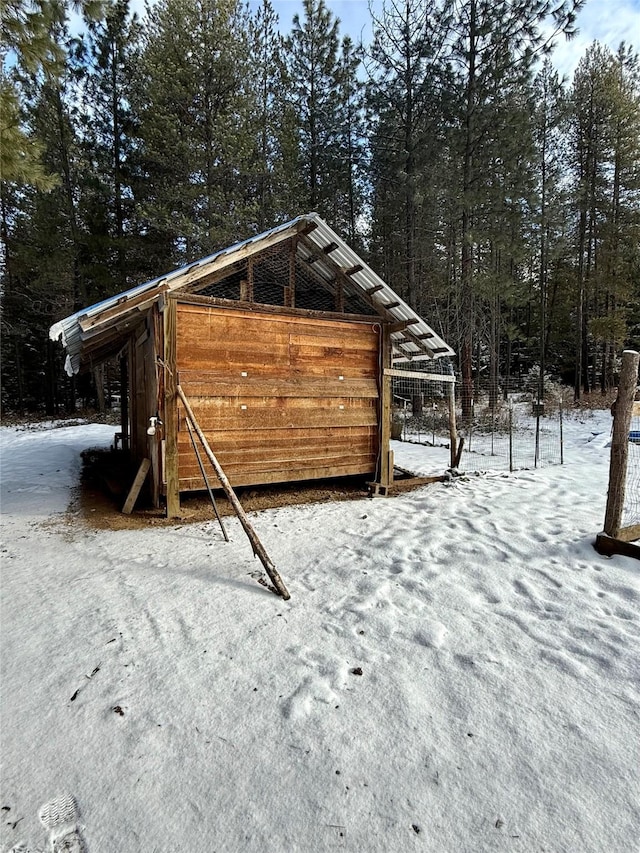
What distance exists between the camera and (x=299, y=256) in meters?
7.03

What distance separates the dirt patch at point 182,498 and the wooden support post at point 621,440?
12.7 ft

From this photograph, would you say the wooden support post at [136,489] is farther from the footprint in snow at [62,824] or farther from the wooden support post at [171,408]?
the footprint in snow at [62,824]

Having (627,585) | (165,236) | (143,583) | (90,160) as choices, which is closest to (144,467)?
(143,583)

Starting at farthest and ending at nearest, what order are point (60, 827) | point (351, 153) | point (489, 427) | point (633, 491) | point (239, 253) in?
1. point (351, 153)
2. point (489, 427)
3. point (633, 491)
4. point (239, 253)
5. point (60, 827)

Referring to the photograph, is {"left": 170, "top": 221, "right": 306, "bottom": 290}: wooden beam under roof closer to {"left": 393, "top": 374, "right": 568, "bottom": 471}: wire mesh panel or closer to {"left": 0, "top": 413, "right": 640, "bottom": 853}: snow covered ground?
{"left": 0, "top": 413, "right": 640, "bottom": 853}: snow covered ground

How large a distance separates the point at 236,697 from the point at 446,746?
118cm

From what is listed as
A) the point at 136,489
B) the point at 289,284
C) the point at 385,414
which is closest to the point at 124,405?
the point at 136,489

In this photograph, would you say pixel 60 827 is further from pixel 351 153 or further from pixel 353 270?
pixel 351 153

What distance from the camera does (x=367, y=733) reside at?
2.18 meters

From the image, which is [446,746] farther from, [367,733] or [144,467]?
[144,467]

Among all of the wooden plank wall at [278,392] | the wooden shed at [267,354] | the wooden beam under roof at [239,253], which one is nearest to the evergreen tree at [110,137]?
the wooden shed at [267,354]

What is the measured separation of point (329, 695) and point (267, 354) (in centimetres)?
513

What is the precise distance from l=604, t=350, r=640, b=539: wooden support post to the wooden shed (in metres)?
3.69

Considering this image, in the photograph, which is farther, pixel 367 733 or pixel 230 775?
pixel 367 733
